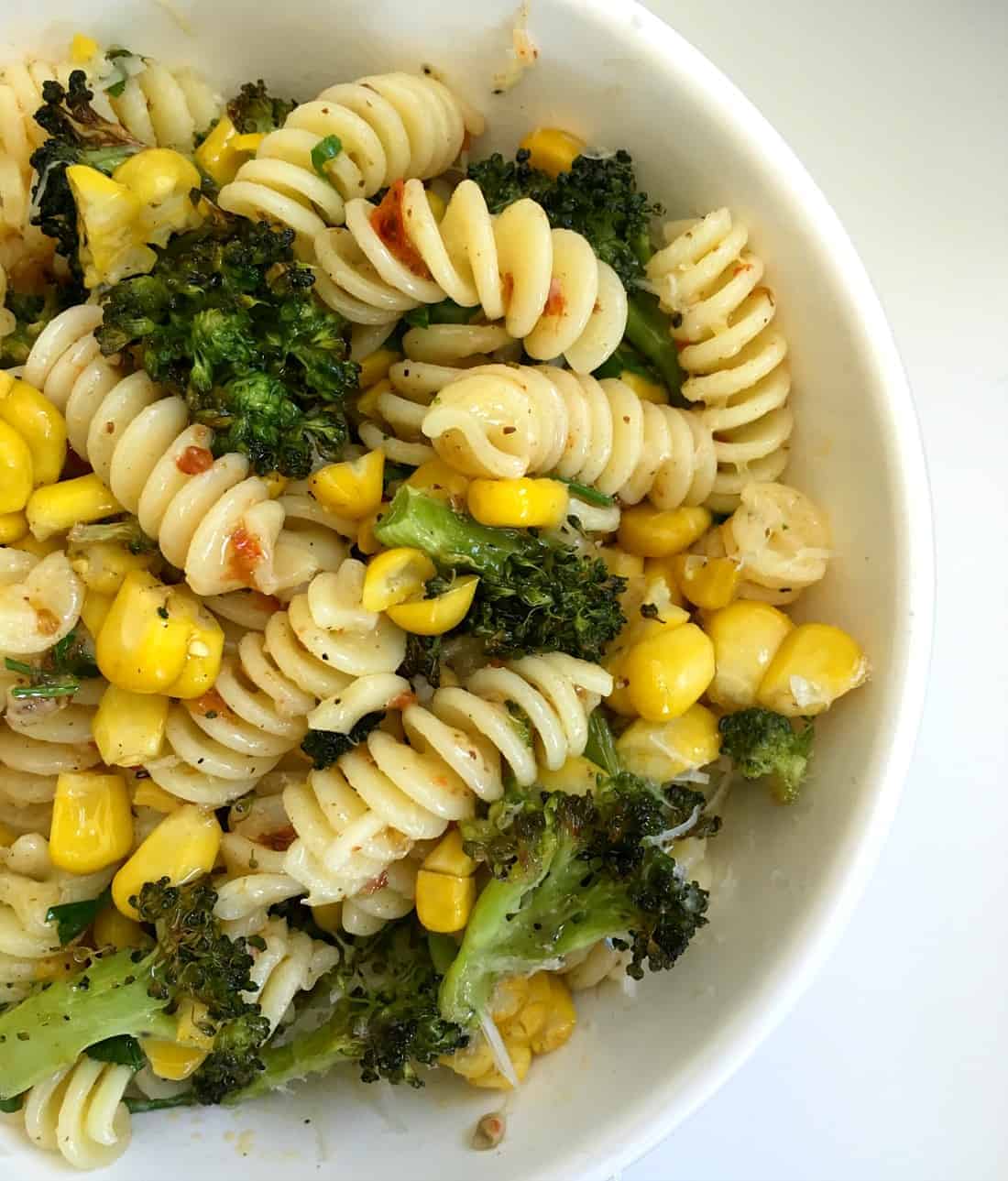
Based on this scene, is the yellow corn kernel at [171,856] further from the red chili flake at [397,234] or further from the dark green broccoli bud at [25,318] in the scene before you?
the red chili flake at [397,234]

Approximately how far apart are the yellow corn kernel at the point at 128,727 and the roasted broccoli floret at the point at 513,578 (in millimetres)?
452

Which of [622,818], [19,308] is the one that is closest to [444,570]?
[622,818]

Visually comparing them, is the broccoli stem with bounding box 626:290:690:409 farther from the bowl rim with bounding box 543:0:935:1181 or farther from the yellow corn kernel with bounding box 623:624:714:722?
the yellow corn kernel with bounding box 623:624:714:722

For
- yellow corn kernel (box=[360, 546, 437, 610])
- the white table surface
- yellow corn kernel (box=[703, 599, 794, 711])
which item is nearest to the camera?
yellow corn kernel (box=[360, 546, 437, 610])

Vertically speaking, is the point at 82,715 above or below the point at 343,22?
below

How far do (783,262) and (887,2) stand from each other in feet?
3.20

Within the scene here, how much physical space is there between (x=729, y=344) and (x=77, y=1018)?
1470mm

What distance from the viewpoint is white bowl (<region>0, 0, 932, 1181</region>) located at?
167 cm

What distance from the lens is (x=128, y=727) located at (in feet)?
5.46

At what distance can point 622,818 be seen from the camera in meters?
1.66

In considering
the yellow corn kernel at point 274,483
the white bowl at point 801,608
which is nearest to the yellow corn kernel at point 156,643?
the yellow corn kernel at point 274,483

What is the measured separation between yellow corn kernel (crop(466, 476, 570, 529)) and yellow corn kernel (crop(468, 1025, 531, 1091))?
33.6 inches

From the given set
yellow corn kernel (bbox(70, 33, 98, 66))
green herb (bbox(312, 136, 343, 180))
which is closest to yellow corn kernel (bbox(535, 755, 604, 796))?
green herb (bbox(312, 136, 343, 180))

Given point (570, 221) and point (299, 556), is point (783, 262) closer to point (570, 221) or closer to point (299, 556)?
point (570, 221)
